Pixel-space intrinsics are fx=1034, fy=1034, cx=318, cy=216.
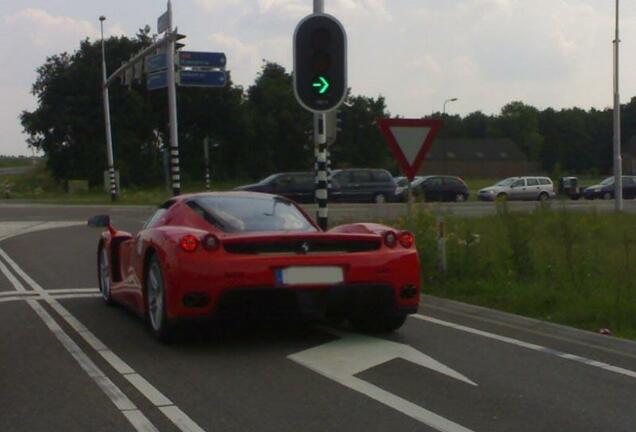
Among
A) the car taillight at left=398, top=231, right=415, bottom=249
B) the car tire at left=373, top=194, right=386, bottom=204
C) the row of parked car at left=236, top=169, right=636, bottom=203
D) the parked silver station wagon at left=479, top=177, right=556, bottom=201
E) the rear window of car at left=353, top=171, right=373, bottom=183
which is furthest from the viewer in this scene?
the parked silver station wagon at left=479, top=177, right=556, bottom=201

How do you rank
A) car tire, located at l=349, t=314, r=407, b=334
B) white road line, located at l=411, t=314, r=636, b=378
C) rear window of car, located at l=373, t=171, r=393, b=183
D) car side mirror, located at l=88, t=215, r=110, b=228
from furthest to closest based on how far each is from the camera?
rear window of car, located at l=373, t=171, r=393, b=183
car side mirror, located at l=88, t=215, r=110, b=228
car tire, located at l=349, t=314, r=407, b=334
white road line, located at l=411, t=314, r=636, b=378

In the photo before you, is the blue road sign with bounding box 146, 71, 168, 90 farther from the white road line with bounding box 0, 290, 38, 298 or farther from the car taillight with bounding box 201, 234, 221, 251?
the car taillight with bounding box 201, 234, 221, 251

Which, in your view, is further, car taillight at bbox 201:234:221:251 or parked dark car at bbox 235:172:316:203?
parked dark car at bbox 235:172:316:203

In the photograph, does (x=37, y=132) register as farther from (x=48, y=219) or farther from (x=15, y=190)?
(x=48, y=219)

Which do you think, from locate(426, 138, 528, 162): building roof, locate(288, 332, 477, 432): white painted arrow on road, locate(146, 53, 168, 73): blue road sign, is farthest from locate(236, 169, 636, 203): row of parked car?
locate(426, 138, 528, 162): building roof

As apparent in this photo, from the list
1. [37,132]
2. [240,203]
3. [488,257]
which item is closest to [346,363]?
[240,203]

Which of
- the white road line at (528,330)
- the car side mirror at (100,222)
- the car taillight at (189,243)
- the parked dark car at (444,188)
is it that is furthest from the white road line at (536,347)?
the parked dark car at (444,188)

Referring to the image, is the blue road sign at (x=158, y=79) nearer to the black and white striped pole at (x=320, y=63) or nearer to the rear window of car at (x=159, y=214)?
the black and white striped pole at (x=320, y=63)

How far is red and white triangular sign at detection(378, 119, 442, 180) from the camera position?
13609 millimetres

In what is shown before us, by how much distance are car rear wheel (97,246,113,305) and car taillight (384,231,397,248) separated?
3614mm

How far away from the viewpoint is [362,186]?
47094mm

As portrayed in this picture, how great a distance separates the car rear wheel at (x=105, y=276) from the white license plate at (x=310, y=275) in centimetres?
347

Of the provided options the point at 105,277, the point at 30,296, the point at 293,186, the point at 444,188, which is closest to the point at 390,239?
the point at 105,277

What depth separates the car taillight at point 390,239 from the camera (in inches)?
340
